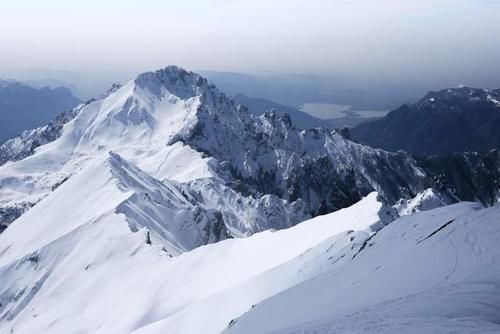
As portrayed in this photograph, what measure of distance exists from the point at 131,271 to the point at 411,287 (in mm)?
53810

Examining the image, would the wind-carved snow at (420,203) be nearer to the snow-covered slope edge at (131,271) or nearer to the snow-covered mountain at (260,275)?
the snow-covered slope edge at (131,271)

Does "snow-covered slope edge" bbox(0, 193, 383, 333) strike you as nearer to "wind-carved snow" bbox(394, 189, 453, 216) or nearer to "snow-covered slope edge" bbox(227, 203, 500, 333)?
"snow-covered slope edge" bbox(227, 203, 500, 333)

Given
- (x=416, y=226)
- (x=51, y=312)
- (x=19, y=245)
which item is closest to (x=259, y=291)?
(x=416, y=226)

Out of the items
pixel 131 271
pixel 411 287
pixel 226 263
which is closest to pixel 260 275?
pixel 226 263

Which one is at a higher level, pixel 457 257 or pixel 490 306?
pixel 490 306

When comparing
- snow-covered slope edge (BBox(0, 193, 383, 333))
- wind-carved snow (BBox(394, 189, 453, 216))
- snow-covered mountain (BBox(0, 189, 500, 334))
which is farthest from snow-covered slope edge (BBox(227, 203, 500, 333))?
wind-carved snow (BBox(394, 189, 453, 216))

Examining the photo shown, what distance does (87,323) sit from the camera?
61531 millimetres

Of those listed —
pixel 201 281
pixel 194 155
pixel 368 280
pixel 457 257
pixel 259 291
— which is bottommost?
pixel 194 155

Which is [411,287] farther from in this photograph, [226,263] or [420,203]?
[420,203]

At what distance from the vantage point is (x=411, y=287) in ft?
77.1

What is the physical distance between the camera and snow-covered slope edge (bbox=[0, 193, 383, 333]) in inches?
1736

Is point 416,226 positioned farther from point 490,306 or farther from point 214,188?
point 214,188

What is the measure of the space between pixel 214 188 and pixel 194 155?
44516 mm

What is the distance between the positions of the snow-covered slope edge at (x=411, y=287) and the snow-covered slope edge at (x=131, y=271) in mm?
6171
